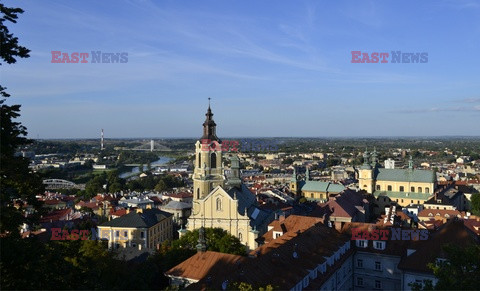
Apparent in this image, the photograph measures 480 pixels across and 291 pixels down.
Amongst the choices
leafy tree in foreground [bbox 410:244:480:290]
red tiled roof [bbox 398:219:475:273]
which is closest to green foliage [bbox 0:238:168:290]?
leafy tree in foreground [bbox 410:244:480:290]

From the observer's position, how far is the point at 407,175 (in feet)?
210

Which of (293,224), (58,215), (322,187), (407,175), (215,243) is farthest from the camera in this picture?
(322,187)

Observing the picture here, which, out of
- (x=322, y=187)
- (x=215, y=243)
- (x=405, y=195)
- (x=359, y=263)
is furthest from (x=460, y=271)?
(x=322, y=187)

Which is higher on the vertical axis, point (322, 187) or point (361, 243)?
point (361, 243)

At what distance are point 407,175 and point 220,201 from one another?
3737 cm

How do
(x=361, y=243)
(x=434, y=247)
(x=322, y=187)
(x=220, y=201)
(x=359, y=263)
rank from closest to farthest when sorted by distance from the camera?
(x=434, y=247) → (x=359, y=263) → (x=361, y=243) → (x=220, y=201) → (x=322, y=187)

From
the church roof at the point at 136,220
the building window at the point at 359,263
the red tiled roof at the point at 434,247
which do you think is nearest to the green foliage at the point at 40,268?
the red tiled roof at the point at 434,247

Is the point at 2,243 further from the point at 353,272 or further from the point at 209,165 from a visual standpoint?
the point at 209,165

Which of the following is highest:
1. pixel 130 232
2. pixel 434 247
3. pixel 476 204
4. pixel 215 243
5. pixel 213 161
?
pixel 213 161

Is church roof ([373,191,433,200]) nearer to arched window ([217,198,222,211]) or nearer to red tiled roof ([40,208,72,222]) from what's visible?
arched window ([217,198,222,211])

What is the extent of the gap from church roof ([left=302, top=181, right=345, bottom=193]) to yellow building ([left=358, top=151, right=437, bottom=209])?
5.16 meters

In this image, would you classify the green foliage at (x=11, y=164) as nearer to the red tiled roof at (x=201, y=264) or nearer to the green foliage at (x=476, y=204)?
the red tiled roof at (x=201, y=264)

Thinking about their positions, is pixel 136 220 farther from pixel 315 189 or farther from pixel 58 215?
pixel 315 189

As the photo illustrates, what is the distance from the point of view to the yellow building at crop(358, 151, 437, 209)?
63031mm
